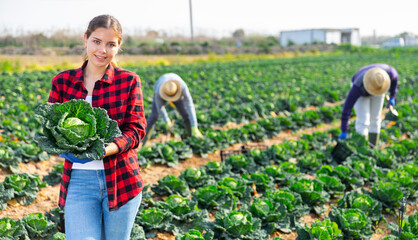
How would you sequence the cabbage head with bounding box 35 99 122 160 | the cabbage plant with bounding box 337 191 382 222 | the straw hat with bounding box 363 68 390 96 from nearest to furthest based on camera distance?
1. the cabbage head with bounding box 35 99 122 160
2. the cabbage plant with bounding box 337 191 382 222
3. the straw hat with bounding box 363 68 390 96

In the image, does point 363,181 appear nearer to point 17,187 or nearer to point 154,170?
point 154,170

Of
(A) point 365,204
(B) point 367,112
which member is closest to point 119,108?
(A) point 365,204

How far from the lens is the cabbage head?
179 centimetres

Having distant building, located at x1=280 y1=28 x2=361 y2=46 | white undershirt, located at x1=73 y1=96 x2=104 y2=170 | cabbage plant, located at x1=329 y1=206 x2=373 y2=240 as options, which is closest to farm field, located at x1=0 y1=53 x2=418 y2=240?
cabbage plant, located at x1=329 y1=206 x2=373 y2=240

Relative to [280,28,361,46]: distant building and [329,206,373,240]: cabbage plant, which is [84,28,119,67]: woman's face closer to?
[329,206,373,240]: cabbage plant

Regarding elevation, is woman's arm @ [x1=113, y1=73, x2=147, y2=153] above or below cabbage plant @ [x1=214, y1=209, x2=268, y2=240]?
above

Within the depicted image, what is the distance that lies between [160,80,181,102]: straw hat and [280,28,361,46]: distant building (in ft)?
180

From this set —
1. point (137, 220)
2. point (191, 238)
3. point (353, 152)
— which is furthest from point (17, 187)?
point (353, 152)

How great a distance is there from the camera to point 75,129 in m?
1.81

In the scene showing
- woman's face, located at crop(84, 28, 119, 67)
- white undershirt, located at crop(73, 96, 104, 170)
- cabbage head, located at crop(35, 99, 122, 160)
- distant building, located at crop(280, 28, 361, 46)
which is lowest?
white undershirt, located at crop(73, 96, 104, 170)

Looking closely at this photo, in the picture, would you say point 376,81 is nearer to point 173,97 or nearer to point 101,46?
point 173,97

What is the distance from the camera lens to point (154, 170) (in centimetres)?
605

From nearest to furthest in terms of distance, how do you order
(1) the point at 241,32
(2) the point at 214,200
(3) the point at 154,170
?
(2) the point at 214,200 < (3) the point at 154,170 < (1) the point at 241,32

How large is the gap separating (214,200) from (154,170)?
194 cm
